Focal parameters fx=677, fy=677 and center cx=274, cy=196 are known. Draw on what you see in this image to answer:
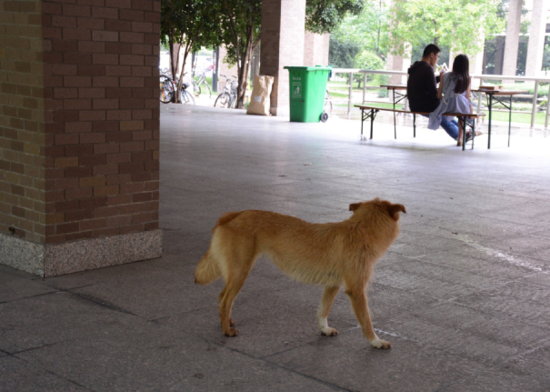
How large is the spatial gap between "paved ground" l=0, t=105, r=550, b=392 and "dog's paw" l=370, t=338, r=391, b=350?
0.12 feet

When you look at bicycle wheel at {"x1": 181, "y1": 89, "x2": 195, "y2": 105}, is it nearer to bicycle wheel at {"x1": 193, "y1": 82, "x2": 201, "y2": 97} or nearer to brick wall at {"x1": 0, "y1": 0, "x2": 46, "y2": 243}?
bicycle wheel at {"x1": 193, "y1": 82, "x2": 201, "y2": 97}

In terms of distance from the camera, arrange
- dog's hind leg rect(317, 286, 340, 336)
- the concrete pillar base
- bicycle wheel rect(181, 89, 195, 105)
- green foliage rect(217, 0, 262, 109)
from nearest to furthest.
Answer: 1. dog's hind leg rect(317, 286, 340, 336)
2. the concrete pillar base
3. green foliage rect(217, 0, 262, 109)
4. bicycle wheel rect(181, 89, 195, 105)

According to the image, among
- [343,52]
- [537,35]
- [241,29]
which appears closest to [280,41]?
[241,29]

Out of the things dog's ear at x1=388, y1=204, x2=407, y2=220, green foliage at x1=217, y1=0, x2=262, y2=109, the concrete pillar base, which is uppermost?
green foliage at x1=217, y1=0, x2=262, y2=109

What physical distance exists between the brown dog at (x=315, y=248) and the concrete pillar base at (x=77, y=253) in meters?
1.41

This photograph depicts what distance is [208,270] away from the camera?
12.2 ft

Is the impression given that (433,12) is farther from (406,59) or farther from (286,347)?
(286,347)

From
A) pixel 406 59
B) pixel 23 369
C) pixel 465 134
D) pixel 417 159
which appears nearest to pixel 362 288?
pixel 23 369

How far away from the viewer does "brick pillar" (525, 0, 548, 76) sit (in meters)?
36.5

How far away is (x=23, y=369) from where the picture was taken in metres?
3.12

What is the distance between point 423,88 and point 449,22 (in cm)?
2333

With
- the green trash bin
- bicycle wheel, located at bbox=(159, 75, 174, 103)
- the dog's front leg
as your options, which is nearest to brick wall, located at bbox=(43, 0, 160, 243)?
the dog's front leg

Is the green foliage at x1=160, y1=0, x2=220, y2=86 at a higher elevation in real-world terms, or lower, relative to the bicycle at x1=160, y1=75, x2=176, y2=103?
higher

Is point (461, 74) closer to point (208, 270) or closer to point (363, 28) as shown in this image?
point (208, 270)
